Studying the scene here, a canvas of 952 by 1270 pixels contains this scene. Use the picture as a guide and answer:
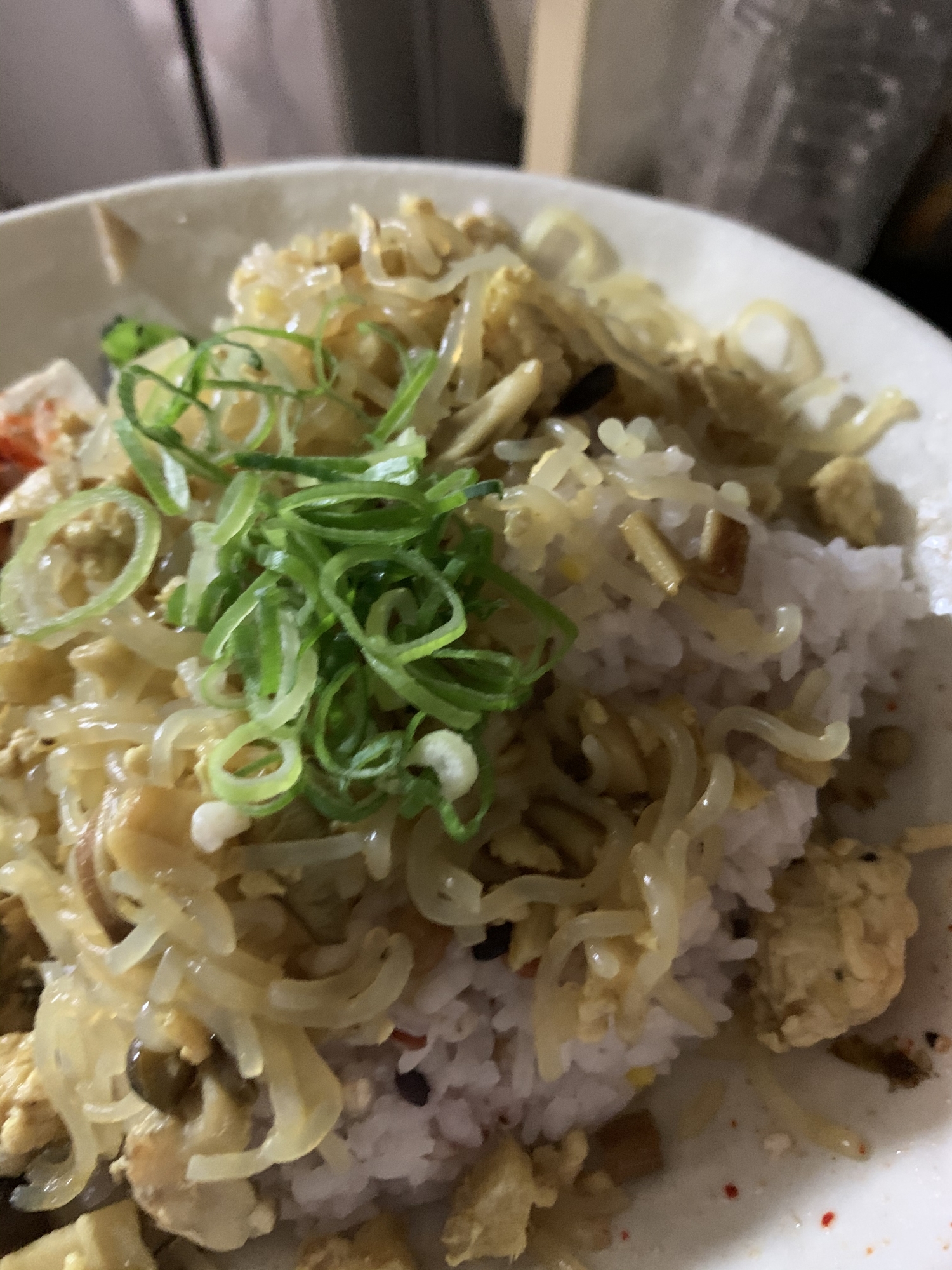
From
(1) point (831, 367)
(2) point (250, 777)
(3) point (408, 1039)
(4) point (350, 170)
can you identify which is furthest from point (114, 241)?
(3) point (408, 1039)

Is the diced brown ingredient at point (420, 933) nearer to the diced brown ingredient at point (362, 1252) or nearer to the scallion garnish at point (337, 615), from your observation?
the scallion garnish at point (337, 615)

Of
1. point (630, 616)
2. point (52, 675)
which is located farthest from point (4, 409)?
point (630, 616)

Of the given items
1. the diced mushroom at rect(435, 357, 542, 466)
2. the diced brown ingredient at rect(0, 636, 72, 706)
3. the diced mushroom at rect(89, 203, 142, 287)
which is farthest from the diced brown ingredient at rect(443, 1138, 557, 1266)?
the diced mushroom at rect(89, 203, 142, 287)

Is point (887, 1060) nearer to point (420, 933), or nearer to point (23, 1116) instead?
point (420, 933)

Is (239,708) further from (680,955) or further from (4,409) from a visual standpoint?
(4,409)

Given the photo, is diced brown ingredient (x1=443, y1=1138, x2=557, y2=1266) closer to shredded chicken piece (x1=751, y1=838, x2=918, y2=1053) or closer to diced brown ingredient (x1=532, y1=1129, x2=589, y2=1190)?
diced brown ingredient (x1=532, y1=1129, x2=589, y2=1190)

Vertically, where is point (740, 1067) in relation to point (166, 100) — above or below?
below

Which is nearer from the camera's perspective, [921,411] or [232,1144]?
[232,1144]

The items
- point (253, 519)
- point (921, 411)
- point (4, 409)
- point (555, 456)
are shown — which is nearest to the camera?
point (253, 519)
